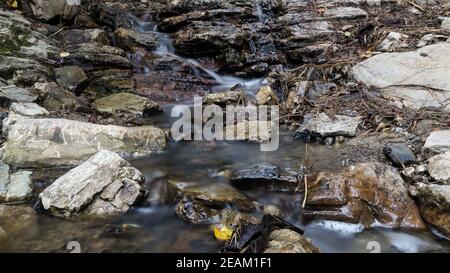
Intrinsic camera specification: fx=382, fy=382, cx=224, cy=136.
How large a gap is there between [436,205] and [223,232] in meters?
1.77

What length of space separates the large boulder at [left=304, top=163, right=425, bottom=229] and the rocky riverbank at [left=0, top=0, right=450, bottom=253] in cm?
1

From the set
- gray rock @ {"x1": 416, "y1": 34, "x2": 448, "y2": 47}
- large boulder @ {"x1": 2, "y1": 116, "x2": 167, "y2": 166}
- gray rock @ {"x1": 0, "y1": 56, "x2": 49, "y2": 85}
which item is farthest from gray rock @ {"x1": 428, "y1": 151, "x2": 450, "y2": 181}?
gray rock @ {"x1": 0, "y1": 56, "x2": 49, "y2": 85}

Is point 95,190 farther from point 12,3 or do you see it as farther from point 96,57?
point 12,3

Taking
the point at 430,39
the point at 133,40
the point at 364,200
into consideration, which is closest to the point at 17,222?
the point at 364,200

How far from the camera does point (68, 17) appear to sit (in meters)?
7.78

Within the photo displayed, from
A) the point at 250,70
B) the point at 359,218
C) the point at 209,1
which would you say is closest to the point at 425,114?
the point at 359,218

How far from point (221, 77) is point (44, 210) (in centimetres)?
436

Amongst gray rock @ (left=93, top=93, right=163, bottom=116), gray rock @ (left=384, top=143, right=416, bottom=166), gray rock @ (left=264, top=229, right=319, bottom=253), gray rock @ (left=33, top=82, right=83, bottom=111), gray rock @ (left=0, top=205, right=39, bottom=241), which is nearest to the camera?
gray rock @ (left=264, top=229, right=319, bottom=253)

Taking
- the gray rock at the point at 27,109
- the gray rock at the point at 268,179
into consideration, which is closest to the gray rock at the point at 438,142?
the gray rock at the point at 268,179

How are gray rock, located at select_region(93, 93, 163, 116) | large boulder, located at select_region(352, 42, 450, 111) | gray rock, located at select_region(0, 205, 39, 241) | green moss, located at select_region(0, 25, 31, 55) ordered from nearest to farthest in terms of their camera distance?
gray rock, located at select_region(0, 205, 39, 241)
large boulder, located at select_region(352, 42, 450, 111)
gray rock, located at select_region(93, 93, 163, 116)
green moss, located at select_region(0, 25, 31, 55)

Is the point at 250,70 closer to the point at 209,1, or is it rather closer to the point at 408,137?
the point at 209,1

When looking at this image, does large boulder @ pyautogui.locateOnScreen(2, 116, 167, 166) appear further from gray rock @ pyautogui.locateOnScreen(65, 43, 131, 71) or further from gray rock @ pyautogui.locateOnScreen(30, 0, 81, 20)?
gray rock @ pyautogui.locateOnScreen(30, 0, 81, 20)

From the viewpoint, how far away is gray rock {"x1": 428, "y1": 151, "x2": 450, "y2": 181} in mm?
3405

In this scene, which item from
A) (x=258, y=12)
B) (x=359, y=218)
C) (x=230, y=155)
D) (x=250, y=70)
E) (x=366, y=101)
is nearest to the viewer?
(x=359, y=218)
